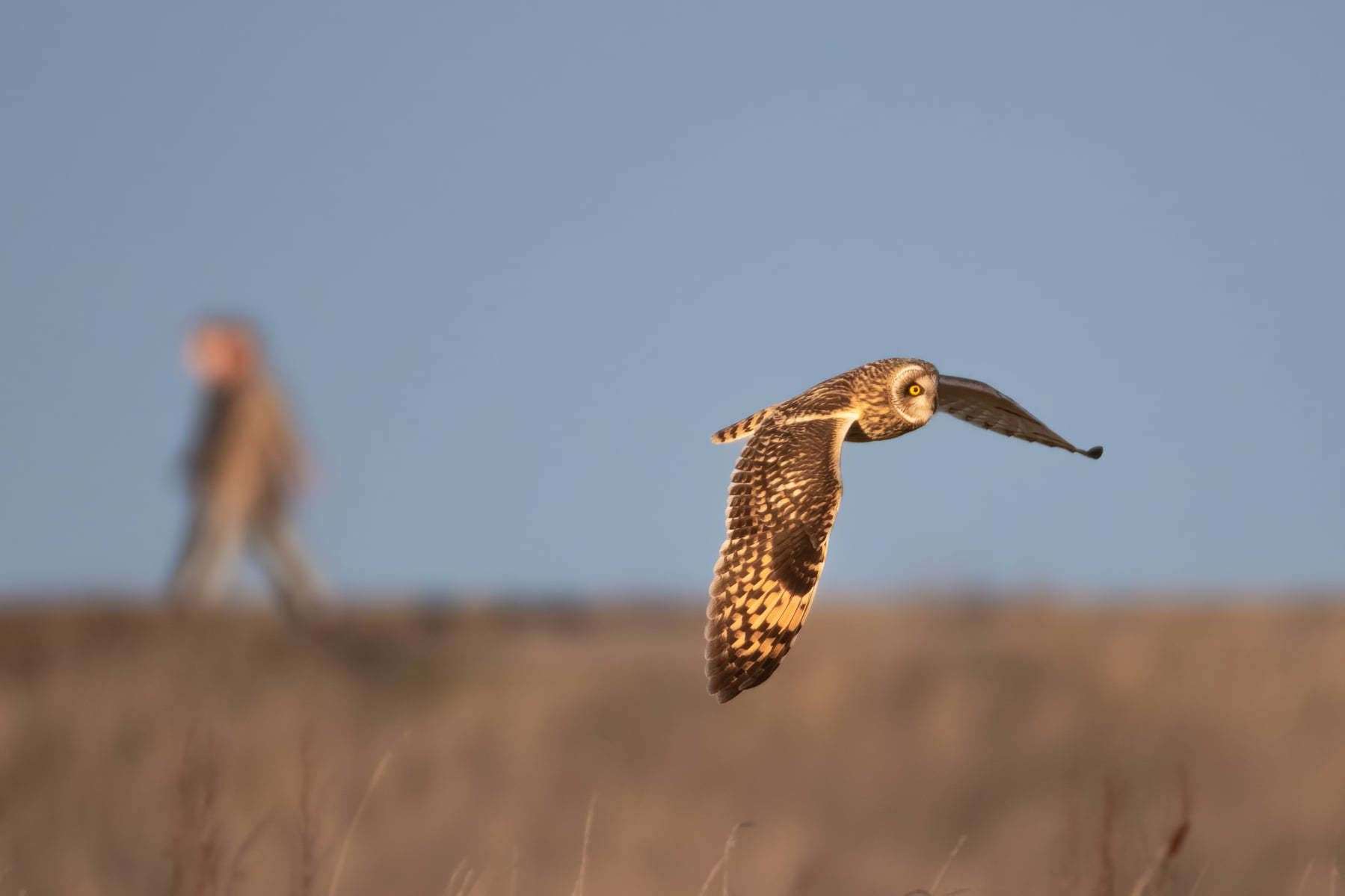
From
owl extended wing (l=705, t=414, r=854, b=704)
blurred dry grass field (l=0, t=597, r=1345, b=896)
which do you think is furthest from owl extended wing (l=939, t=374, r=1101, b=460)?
blurred dry grass field (l=0, t=597, r=1345, b=896)

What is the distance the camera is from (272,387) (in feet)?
42.4

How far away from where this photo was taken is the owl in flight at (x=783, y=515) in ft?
11.1

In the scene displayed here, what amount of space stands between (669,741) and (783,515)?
32.4 ft

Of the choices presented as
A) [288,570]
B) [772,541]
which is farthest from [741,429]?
[288,570]

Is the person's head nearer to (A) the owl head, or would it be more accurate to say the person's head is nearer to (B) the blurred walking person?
(B) the blurred walking person

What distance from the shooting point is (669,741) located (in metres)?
13.2

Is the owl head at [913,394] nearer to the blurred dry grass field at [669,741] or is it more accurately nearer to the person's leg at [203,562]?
the blurred dry grass field at [669,741]

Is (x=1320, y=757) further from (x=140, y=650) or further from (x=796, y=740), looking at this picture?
(x=140, y=650)

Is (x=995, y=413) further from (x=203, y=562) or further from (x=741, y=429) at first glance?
(x=203, y=562)

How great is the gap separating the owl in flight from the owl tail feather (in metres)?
0.09

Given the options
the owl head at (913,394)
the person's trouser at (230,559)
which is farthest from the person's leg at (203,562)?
the owl head at (913,394)

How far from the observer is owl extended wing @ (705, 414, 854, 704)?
3.42 meters

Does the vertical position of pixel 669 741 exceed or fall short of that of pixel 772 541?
→ it falls short

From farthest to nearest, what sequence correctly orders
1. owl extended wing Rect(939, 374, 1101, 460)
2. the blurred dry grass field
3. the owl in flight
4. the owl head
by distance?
1. the blurred dry grass field
2. owl extended wing Rect(939, 374, 1101, 460)
3. the owl in flight
4. the owl head
